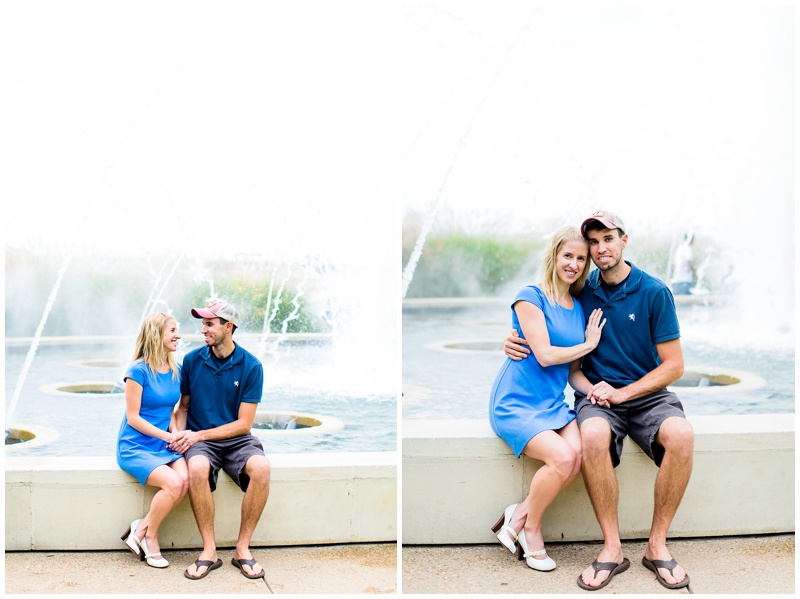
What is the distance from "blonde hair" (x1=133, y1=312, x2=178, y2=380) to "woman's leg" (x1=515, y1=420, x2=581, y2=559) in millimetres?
1654

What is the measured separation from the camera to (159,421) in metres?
3.52

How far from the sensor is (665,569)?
10.3ft

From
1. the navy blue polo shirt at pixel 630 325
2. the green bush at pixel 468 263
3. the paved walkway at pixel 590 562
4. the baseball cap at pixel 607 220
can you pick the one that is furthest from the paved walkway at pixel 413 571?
the green bush at pixel 468 263

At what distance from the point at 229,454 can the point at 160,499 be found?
35 cm

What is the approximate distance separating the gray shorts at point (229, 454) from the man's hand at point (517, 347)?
1.19 meters

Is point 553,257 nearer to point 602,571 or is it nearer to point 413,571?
point 602,571

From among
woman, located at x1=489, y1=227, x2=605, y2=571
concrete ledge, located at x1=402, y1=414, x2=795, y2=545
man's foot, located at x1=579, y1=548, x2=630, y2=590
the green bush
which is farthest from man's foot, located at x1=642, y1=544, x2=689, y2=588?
the green bush

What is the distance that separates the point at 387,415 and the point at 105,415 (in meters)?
2.08

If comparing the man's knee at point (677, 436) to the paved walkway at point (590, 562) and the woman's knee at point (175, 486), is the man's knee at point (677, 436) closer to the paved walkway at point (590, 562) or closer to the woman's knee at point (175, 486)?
the paved walkway at point (590, 562)

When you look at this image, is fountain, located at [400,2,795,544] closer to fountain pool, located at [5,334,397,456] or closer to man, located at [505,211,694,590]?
fountain pool, located at [5,334,397,456]

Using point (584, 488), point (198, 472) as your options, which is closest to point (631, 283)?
point (584, 488)

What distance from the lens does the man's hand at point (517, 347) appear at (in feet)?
11.0

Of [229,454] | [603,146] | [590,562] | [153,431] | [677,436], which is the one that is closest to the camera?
[677,436]

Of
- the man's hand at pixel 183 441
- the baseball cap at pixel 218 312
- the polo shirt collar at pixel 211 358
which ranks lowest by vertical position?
the man's hand at pixel 183 441
